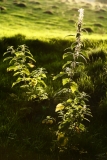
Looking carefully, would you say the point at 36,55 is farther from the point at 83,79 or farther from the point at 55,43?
the point at 83,79

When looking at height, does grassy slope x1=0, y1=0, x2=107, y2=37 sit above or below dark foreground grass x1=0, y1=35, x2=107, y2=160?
above

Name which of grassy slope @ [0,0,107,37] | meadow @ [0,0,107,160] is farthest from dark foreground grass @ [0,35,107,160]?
grassy slope @ [0,0,107,37]

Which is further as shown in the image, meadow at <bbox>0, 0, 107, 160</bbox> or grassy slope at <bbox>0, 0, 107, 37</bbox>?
grassy slope at <bbox>0, 0, 107, 37</bbox>

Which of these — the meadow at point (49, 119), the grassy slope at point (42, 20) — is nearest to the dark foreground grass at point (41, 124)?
the meadow at point (49, 119)

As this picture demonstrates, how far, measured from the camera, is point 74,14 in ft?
70.4

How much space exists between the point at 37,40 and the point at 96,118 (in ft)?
17.9

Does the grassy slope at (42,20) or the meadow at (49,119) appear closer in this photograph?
the meadow at (49,119)

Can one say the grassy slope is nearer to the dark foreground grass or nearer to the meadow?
the meadow

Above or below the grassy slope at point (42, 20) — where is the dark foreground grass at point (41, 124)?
below

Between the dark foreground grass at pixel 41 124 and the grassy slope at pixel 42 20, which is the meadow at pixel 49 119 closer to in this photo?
the dark foreground grass at pixel 41 124

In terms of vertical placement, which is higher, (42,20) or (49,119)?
(42,20)

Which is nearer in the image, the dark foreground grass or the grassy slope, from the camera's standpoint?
the dark foreground grass

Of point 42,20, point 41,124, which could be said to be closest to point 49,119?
point 41,124

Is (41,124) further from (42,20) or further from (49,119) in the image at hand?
(42,20)
